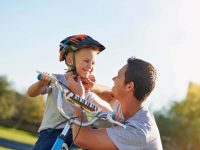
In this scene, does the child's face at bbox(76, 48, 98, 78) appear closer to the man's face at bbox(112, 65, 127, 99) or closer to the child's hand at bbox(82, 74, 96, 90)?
the child's hand at bbox(82, 74, 96, 90)

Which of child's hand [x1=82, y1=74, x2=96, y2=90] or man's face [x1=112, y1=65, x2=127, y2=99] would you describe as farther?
child's hand [x1=82, y1=74, x2=96, y2=90]

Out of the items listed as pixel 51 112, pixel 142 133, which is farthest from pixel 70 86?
pixel 51 112

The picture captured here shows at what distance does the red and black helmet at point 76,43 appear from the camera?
4.62 meters

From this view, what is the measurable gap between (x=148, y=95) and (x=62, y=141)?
3.14 ft

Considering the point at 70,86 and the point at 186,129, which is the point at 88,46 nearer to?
the point at 70,86

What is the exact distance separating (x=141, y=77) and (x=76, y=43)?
2.70 ft

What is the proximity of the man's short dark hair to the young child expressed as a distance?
0.62 metres

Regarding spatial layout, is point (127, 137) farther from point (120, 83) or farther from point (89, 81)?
point (89, 81)

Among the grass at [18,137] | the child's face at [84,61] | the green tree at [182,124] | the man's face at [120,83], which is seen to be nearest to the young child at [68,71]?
the child's face at [84,61]

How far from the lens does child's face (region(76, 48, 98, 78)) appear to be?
4734 mm

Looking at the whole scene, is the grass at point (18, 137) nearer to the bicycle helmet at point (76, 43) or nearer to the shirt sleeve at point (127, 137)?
the bicycle helmet at point (76, 43)

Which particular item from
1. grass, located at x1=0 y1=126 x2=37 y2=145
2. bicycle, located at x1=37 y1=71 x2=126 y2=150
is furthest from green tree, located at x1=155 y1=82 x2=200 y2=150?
bicycle, located at x1=37 y1=71 x2=126 y2=150

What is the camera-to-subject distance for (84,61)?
4.76m

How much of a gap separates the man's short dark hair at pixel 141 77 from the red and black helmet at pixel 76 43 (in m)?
0.62
